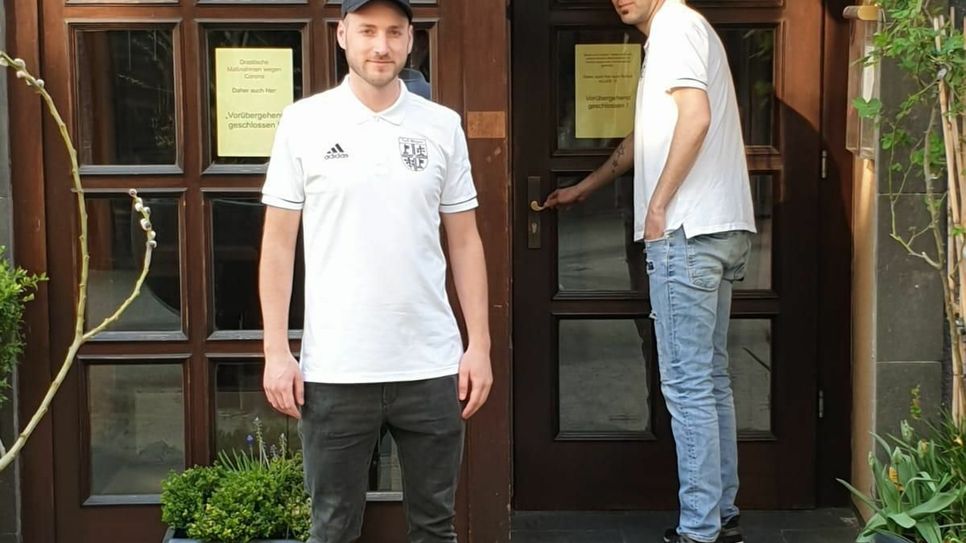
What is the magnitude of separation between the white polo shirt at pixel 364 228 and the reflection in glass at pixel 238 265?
1030 millimetres

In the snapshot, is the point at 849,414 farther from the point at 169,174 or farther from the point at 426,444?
the point at 169,174

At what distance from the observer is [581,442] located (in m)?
4.56

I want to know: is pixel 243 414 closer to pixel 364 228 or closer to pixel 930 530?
pixel 364 228

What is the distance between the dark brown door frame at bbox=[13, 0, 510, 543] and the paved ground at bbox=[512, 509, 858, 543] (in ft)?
1.56

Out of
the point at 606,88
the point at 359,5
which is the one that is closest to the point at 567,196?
the point at 606,88

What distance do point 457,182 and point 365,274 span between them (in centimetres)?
34

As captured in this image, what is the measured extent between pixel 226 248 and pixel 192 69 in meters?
0.57

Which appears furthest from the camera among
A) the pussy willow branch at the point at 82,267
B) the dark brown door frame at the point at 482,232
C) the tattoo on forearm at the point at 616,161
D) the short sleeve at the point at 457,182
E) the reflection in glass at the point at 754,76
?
the reflection in glass at the point at 754,76

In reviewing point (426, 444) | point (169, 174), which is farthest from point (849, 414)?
point (169, 174)

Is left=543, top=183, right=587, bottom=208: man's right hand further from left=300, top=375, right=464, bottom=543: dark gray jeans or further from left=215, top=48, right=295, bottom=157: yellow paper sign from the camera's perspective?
left=300, top=375, right=464, bottom=543: dark gray jeans

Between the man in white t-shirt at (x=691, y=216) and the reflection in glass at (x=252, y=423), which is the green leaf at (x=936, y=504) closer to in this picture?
the man in white t-shirt at (x=691, y=216)

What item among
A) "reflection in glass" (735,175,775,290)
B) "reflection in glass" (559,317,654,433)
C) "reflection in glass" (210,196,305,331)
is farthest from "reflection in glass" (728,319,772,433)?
"reflection in glass" (210,196,305,331)

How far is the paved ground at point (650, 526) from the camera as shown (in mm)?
4281

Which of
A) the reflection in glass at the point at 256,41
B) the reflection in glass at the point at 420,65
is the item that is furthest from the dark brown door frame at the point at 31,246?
the reflection in glass at the point at 420,65
